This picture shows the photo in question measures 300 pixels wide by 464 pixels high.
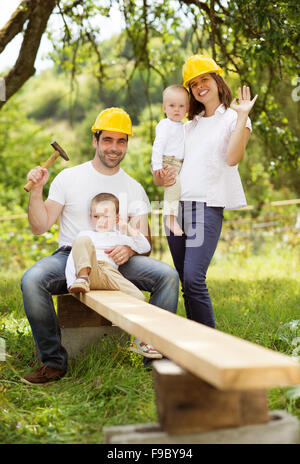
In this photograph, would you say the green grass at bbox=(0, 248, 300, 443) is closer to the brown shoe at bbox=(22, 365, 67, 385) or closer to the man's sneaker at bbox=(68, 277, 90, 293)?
the brown shoe at bbox=(22, 365, 67, 385)

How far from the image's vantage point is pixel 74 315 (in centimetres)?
329

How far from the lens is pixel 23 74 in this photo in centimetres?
553

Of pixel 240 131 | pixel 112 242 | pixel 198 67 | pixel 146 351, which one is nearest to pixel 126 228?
pixel 112 242

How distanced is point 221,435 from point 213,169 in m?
1.79

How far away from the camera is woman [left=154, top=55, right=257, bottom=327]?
3.04 meters

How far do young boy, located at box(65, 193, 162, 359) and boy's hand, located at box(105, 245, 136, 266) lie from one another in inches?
1.0

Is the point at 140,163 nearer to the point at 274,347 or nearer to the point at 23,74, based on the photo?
the point at 23,74

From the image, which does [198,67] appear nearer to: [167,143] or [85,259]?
[167,143]

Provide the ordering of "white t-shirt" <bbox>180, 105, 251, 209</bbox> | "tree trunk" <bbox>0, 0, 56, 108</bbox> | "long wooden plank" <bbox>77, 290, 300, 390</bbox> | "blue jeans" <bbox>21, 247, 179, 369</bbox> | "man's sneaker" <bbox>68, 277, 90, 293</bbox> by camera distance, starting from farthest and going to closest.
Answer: "tree trunk" <bbox>0, 0, 56, 108</bbox> → "white t-shirt" <bbox>180, 105, 251, 209</bbox> → "blue jeans" <bbox>21, 247, 179, 369</bbox> → "man's sneaker" <bbox>68, 277, 90, 293</bbox> → "long wooden plank" <bbox>77, 290, 300, 390</bbox>

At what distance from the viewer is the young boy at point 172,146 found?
10.7ft

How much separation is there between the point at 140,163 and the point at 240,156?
12.1 m

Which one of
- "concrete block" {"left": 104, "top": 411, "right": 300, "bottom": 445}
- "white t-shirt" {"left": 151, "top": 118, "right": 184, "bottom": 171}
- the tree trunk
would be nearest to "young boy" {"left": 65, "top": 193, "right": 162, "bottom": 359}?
"white t-shirt" {"left": 151, "top": 118, "right": 184, "bottom": 171}

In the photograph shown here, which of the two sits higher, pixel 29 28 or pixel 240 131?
pixel 29 28
